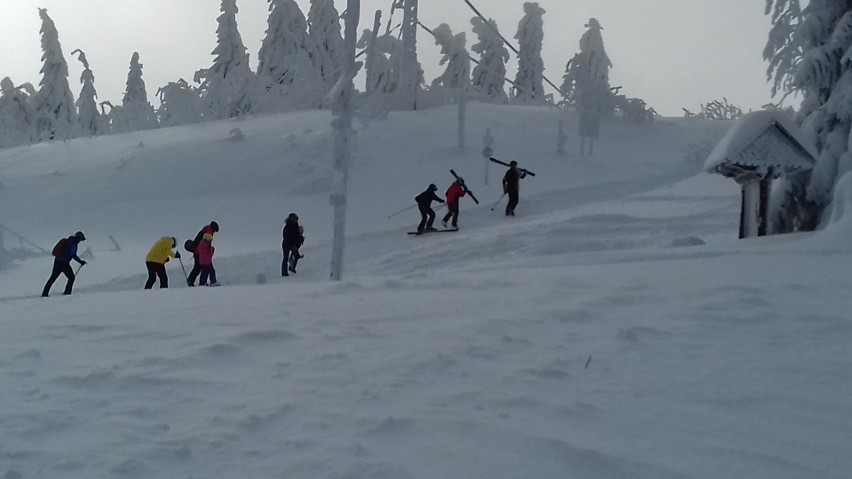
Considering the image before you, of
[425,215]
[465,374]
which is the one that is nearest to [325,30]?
[425,215]

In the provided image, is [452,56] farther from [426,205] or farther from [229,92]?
[426,205]

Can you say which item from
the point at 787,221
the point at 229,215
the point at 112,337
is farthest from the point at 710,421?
the point at 229,215

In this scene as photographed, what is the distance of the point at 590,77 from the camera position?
34.8m

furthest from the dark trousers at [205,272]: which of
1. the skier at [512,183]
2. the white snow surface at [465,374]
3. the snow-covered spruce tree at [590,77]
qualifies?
the snow-covered spruce tree at [590,77]

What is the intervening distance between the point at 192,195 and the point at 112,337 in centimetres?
2014

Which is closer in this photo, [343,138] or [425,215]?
[343,138]

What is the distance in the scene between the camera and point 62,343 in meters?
6.52

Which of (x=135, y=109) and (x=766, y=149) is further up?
(x=135, y=109)

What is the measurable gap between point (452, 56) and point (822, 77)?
4393cm

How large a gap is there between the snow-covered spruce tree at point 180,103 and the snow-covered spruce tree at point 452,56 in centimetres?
1853

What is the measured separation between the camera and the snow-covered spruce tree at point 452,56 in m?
54.4

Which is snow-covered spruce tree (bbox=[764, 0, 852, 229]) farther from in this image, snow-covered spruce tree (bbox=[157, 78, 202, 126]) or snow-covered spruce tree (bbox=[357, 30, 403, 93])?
snow-covered spruce tree (bbox=[157, 78, 202, 126])

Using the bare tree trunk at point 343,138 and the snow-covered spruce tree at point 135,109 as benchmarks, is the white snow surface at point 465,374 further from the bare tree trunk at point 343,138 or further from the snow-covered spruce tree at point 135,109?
the snow-covered spruce tree at point 135,109

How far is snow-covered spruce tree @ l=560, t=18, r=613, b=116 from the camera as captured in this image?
33750 millimetres
